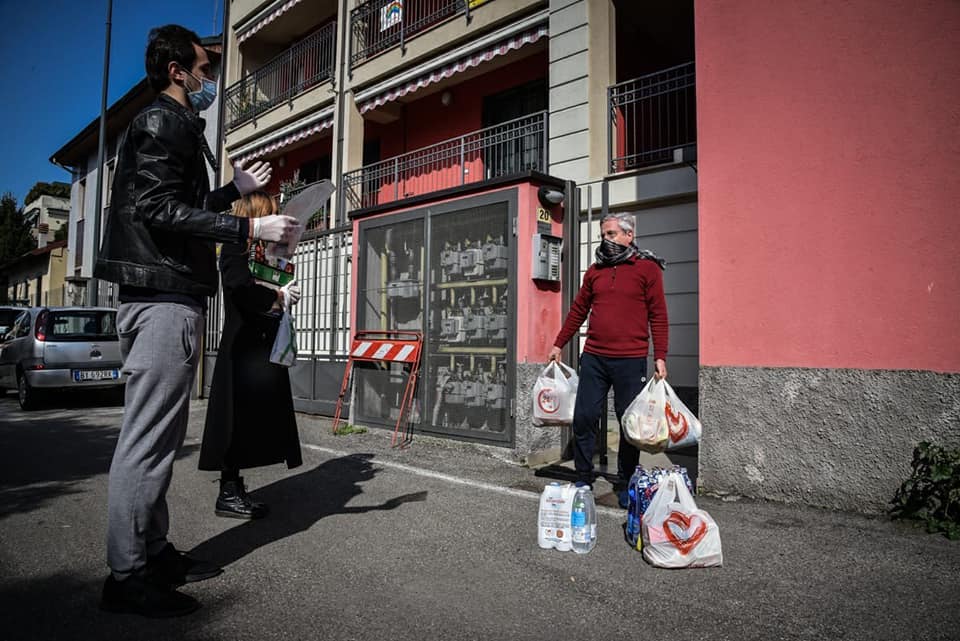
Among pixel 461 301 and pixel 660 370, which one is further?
pixel 461 301

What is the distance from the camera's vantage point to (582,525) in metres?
3.43

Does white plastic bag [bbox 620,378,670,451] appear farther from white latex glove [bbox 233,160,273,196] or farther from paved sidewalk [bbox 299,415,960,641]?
white latex glove [bbox 233,160,273,196]

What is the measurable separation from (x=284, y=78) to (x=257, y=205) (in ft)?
50.1

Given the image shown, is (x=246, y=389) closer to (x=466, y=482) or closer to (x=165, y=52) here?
(x=165, y=52)

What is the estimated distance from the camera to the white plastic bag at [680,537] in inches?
125

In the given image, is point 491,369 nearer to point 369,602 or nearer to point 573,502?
point 573,502

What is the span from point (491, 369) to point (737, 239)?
286 cm

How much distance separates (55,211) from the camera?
46.2 m

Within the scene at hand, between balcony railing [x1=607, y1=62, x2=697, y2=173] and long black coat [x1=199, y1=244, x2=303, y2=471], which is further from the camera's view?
balcony railing [x1=607, y1=62, x2=697, y2=173]

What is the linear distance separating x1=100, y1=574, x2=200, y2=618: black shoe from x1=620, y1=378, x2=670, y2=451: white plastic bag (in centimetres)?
264

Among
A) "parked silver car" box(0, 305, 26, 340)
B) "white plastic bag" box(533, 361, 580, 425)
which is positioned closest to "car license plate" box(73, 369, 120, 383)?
"parked silver car" box(0, 305, 26, 340)

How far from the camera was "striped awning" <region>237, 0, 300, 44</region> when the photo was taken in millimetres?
15273

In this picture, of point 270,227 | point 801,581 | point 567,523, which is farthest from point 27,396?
point 801,581

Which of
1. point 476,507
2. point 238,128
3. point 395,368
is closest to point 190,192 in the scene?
point 476,507
